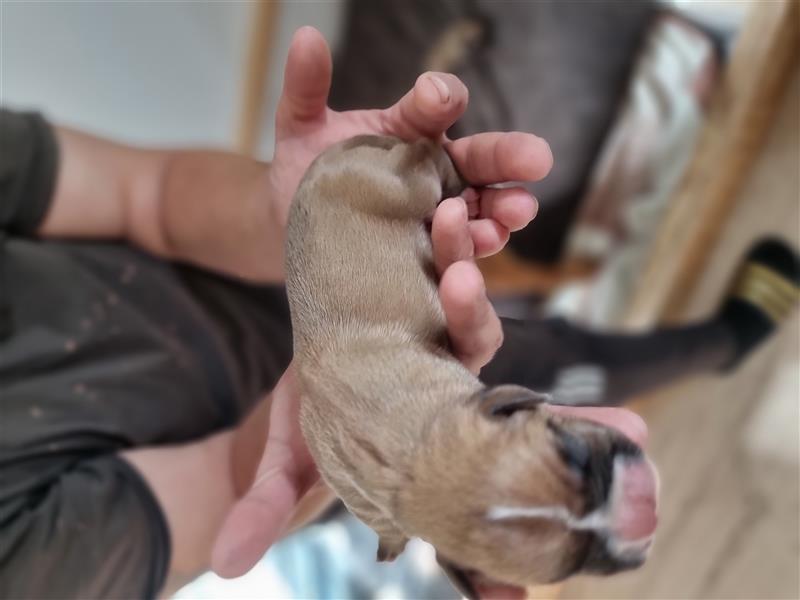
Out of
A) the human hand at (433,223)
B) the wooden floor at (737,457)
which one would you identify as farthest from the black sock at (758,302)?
the human hand at (433,223)

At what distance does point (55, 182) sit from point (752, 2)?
954 mm

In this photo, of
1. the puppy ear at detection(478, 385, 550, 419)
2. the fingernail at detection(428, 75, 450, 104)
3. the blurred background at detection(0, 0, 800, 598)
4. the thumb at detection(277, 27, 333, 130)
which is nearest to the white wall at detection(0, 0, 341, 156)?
the blurred background at detection(0, 0, 800, 598)

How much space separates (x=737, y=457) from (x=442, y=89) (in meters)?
0.82

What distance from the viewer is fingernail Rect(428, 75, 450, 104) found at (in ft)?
1.45

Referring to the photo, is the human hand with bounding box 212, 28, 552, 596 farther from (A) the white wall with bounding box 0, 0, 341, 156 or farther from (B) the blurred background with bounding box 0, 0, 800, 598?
(A) the white wall with bounding box 0, 0, 341, 156

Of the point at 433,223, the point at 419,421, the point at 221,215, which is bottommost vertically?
the point at 221,215

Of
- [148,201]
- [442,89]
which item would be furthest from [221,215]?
[442,89]

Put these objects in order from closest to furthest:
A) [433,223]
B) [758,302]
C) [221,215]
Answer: [433,223], [221,215], [758,302]

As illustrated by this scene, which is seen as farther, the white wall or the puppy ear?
the white wall

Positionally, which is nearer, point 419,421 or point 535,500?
point 535,500

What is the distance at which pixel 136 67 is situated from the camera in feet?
4.55

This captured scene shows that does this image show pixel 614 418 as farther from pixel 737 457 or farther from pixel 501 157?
pixel 737 457

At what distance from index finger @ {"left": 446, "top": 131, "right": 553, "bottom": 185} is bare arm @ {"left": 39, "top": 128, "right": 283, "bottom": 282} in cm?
49

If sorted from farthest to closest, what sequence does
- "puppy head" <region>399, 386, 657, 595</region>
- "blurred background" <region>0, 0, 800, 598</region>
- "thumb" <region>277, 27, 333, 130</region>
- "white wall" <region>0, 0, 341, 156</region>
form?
"white wall" <region>0, 0, 341, 156</region>, "blurred background" <region>0, 0, 800, 598</region>, "thumb" <region>277, 27, 333, 130</region>, "puppy head" <region>399, 386, 657, 595</region>
